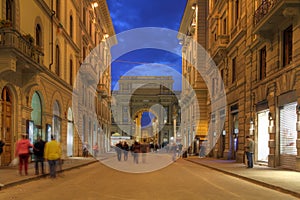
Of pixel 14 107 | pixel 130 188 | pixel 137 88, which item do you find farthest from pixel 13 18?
pixel 137 88

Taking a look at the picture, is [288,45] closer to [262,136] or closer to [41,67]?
[262,136]

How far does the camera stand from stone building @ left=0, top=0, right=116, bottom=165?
1909 centimetres

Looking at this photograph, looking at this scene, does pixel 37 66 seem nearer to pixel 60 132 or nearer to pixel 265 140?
pixel 60 132

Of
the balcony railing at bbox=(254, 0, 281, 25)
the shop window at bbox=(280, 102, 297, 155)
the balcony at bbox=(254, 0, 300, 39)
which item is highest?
the balcony railing at bbox=(254, 0, 281, 25)

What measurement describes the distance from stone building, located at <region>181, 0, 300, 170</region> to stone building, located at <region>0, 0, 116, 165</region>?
11.7m

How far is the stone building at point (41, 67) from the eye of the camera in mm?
19094

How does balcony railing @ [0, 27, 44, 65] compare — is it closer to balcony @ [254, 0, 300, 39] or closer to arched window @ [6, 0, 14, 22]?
arched window @ [6, 0, 14, 22]

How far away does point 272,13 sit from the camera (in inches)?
737

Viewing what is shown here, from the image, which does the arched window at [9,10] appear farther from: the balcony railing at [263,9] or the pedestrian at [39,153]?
the balcony railing at [263,9]

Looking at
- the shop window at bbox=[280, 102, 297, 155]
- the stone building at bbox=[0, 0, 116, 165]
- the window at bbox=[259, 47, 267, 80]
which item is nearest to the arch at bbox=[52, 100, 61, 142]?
the stone building at bbox=[0, 0, 116, 165]

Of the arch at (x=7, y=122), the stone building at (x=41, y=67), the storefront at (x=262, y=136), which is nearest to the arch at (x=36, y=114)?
the stone building at (x=41, y=67)

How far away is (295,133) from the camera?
731 inches

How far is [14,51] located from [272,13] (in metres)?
11.6

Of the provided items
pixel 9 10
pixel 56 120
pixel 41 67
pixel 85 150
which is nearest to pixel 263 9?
pixel 41 67
